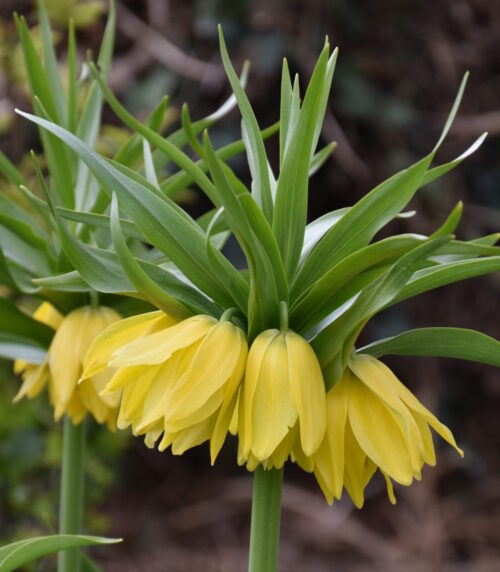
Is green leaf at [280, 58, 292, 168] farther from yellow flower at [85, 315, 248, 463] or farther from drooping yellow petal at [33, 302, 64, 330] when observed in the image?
drooping yellow petal at [33, 302, 64, 330]

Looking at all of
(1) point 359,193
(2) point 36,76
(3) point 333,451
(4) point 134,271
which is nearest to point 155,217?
(4) point 134,271

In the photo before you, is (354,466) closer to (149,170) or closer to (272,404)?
(272,404)

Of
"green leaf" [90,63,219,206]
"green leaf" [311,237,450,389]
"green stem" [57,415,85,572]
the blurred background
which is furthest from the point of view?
the blurred background

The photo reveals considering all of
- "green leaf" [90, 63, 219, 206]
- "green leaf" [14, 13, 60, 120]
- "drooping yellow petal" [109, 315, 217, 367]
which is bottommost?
"drooping yellow petal" [109, 315, 217, 367]

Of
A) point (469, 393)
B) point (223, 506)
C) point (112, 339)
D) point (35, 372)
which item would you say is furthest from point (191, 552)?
point (112, 339)

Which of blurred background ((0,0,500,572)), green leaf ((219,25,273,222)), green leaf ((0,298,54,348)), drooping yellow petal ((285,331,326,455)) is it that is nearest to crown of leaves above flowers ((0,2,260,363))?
green leaf ((0,298,54,348))

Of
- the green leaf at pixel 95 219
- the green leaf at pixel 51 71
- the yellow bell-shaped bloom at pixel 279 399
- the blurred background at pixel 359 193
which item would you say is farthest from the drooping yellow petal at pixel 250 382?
the blurred background at pixel 359 193

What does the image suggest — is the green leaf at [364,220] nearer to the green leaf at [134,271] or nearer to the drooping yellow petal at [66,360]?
the green leaf at [134,271]
